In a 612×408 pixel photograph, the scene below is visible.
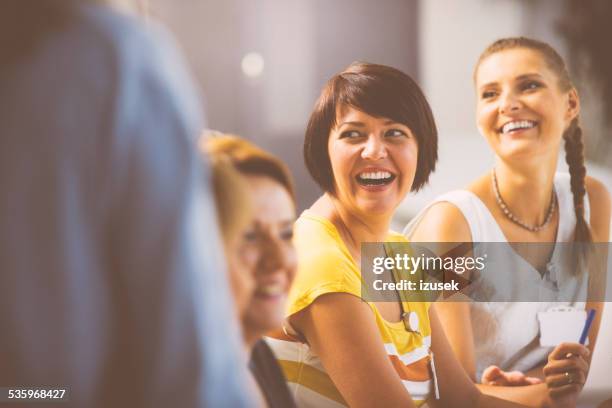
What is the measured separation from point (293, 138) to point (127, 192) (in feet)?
3.64

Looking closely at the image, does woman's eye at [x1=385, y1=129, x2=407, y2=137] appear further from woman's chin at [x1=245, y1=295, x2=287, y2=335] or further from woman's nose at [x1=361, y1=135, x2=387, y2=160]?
woman's chin at [x1=245, y1=295, x2=287, y2=335]

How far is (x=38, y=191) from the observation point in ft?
2.18

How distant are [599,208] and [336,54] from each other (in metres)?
0.80

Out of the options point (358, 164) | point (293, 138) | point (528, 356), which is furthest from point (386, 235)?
point (528, 356)

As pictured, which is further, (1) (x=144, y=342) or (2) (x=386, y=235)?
(2) (x=386, y=235)

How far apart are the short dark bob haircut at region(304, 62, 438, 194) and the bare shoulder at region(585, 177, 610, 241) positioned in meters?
0.48

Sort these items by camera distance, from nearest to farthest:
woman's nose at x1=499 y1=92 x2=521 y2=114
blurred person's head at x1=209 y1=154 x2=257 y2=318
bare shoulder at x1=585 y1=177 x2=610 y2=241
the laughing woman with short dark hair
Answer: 1. blurred person's head at x1=209 y1=154 x2=257 y2=318
2. the laughing woman with short dark hair
3. woman's nose at x1=499 y1=92 x2=521 y2=114
4. bare shoulder at x1=585 y1=177 x2=610 y2=241

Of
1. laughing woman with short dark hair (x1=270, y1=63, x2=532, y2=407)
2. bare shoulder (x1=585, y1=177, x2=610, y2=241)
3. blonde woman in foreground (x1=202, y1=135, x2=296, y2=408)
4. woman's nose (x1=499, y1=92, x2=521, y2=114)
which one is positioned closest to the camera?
blonde woman in foreground (x1=202, y1=135, x2=296, y2=408)

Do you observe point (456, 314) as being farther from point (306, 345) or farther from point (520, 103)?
point (520, 103)

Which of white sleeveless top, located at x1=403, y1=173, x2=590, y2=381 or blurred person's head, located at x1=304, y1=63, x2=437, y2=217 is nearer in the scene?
blurred person's head, located at x1=304, y1=63, x2=437, y2=217

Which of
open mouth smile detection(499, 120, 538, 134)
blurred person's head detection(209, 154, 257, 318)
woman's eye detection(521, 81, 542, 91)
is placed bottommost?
blurred person's head detection(209, 154, 257, 318)

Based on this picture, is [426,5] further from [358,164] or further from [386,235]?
[386,235]

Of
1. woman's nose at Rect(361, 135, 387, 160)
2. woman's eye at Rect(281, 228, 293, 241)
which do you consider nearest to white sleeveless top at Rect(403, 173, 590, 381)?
woman's nose at Rect(361, 135, 387, 160)

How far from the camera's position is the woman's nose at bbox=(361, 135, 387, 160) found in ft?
5.62
